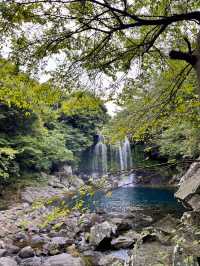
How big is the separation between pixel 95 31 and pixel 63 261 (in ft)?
17.8

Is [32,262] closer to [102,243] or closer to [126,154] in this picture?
[102,243]

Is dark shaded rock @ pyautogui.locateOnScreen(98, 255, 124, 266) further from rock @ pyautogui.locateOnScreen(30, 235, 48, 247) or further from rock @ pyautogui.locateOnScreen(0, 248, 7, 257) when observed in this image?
rock @ pyautogui.locateOnScreen(0, 248, 7, 257)

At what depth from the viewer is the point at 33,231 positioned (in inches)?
377

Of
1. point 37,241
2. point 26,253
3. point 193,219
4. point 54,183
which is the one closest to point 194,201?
point 193,219

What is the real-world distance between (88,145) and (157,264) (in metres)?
26.0

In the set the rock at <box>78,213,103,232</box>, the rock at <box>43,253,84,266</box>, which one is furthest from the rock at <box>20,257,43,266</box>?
the rock at <box>78,213,103,232</box>

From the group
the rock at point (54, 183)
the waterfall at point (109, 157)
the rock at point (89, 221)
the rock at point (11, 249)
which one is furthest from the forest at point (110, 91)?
the waterfall at point (109, 157)

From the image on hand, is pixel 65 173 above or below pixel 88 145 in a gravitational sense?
below

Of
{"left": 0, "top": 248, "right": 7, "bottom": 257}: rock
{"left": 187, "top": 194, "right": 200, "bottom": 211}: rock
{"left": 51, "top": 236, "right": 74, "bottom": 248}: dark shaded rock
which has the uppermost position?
{"left": 187, "top": 194, "right": 200, "bottom": 211}: rock

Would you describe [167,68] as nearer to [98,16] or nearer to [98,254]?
[98,16]

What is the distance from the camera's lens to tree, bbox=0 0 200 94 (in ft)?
9.53

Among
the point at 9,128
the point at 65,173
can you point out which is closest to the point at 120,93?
the point at 9,128

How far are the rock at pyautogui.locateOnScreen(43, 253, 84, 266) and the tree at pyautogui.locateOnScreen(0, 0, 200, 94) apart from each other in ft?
15.6

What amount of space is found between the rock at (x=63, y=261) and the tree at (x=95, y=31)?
15.6ft
